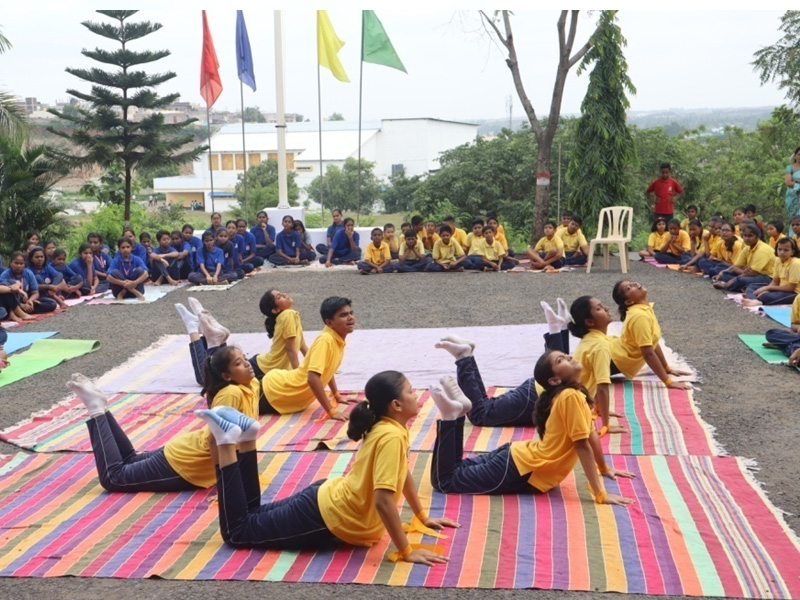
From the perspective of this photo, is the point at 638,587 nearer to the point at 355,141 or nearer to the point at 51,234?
the point at 51,234

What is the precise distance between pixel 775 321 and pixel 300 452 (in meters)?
5.23

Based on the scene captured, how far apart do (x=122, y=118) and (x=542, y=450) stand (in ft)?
57.7

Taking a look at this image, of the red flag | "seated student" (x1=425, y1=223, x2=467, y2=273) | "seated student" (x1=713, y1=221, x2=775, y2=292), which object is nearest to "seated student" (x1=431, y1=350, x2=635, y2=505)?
"seated student" (x1=713, y1=221, x2=775, y2=292)

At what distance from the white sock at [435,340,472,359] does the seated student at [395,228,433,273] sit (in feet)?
25.9

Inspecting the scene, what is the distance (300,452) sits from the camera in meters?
4.96

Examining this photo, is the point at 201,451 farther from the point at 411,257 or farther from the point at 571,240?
the point at 571,240

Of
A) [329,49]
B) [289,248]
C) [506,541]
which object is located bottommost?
[289,248]

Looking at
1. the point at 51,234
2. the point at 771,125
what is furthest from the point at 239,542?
the point at 771,125

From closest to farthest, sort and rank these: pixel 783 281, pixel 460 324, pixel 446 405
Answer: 1. pixel 446 405
2. pixel 460 324
3. pixel 783 281

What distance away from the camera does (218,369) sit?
14.1 feet

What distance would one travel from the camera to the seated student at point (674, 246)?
41.5ft

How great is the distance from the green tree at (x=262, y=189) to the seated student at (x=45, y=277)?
15431 mm

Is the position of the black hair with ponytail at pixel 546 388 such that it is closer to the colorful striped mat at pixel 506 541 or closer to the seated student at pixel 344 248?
the colorful striped mat at pixel 506 541

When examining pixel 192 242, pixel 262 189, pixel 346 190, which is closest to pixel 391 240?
pixel 192 242
